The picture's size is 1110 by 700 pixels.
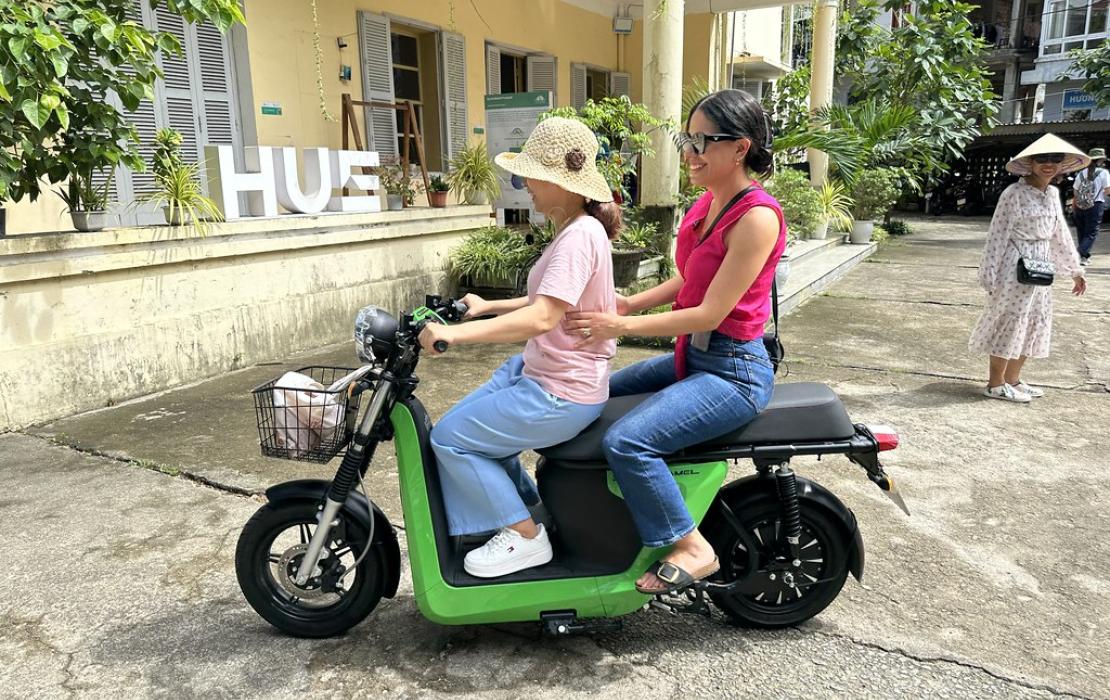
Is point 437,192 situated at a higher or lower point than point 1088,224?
higher

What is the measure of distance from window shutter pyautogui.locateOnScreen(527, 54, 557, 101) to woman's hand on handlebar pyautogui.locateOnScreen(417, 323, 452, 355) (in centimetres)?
1028

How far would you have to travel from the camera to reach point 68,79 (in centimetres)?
478

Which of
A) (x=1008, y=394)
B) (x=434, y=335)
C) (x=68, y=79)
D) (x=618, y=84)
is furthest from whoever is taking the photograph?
(x=618, y=84)

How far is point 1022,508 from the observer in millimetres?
3596

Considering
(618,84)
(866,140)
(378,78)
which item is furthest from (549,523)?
(618,84)

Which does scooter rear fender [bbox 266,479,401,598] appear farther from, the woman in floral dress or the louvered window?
the louvered window

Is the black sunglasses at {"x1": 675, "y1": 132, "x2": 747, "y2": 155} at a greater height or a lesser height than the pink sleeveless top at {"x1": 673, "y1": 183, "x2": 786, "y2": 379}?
greater

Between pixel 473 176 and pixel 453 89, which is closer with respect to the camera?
pixel 473 176

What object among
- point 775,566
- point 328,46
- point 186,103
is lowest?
point 775,566

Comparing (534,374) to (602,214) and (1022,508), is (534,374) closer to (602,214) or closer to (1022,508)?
(602,214)

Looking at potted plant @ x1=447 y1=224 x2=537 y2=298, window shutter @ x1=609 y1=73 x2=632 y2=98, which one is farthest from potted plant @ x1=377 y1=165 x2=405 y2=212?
window shutter @ x1=609 y1=73 x2=632 y2=98

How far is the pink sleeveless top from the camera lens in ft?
7.67

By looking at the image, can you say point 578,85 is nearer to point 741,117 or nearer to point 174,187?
point 174,187

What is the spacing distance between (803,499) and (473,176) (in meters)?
6.19
